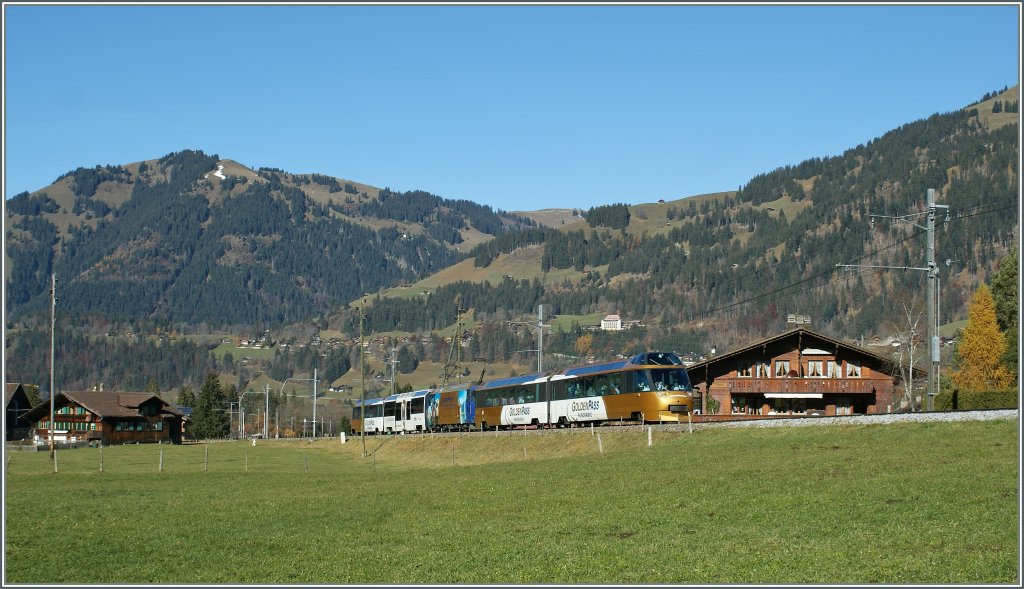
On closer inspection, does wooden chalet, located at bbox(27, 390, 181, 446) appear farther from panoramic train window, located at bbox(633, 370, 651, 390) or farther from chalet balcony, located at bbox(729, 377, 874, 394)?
panoramic train window, located at bbox(633, 370, 651, 390)

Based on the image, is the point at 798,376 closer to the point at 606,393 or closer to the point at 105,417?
the point at 606,393

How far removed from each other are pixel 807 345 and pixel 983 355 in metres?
18.4

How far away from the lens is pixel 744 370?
84188 mm

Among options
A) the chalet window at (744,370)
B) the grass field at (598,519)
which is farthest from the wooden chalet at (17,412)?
the grass field at (598,519)

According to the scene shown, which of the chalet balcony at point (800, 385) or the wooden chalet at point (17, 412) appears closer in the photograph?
the chalet balcony at point (800, 385)

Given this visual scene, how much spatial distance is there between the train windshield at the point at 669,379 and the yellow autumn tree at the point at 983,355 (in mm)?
37827

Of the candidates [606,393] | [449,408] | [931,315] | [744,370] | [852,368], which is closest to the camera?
[931,315]

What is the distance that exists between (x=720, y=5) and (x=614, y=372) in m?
44.3

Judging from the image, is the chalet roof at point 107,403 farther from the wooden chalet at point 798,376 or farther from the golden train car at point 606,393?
the wooden chalet at point 798,376

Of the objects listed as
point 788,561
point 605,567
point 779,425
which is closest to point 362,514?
point 605,567

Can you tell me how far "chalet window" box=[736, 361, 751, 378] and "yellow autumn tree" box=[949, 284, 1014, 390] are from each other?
2017 cm

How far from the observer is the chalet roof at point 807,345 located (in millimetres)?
81625

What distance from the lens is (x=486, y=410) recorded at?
280 ft

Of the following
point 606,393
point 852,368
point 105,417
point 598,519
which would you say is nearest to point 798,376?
point 852,368
